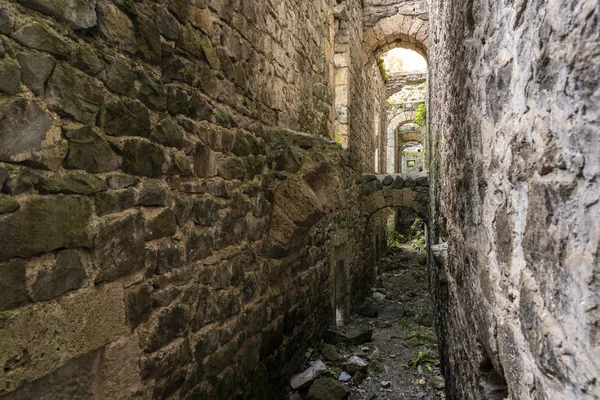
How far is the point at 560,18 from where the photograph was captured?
0.92 m

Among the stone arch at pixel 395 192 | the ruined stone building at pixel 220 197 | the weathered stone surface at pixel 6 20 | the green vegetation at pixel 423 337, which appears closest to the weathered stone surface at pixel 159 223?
Result: the ruined stone building at pixel 220 197

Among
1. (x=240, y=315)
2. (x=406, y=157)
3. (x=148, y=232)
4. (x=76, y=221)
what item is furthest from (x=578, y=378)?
(x=406, y=157)

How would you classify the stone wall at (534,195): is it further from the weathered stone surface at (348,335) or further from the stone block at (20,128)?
the weathered stone surface at (348,335)

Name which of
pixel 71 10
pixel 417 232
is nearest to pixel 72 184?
pixel 71 10

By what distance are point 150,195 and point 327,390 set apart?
9.43 feet

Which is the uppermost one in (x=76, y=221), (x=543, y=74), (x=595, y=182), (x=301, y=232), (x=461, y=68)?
(x=461, y=68)

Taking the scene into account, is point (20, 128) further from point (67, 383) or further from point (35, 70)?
point (67, 383)

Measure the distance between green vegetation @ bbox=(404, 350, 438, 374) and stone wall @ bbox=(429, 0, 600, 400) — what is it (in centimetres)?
297

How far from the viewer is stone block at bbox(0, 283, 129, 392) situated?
51.8 inches

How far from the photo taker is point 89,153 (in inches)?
62.9

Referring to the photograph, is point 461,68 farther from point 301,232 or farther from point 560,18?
point 301,232

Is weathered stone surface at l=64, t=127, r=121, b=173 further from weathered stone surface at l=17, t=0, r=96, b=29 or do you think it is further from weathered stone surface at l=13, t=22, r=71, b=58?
→ weathered stone surface at l=17, t=0, r=96, b=29

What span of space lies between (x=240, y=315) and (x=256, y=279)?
13.7 inches

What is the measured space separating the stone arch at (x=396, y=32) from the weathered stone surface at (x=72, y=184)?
8.42m
